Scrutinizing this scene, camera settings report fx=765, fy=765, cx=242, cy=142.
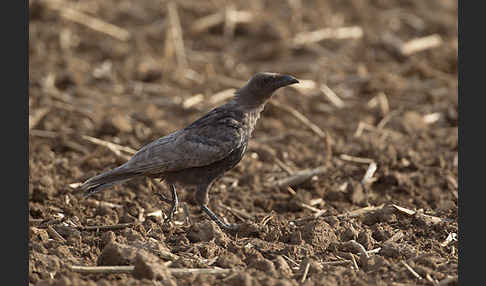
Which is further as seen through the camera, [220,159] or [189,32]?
[189,32]

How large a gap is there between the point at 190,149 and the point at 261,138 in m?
2.93

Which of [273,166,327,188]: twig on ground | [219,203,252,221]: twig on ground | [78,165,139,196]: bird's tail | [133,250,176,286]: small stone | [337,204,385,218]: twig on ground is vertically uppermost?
[133,250,176,286]: small stone

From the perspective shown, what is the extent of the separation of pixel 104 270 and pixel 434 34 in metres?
11.2

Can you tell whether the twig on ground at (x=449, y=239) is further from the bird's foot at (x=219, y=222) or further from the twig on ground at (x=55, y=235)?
the twig on ground at (x=55, y=235)

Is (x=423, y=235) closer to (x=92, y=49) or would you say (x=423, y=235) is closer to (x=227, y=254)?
(x=227, y=254)

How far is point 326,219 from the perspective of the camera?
686cm

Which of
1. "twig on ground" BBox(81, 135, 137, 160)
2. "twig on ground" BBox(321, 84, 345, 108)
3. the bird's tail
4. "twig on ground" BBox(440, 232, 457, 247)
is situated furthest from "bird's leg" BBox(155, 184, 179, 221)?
"twig on ground" BBox(321, 84, 345, 108)

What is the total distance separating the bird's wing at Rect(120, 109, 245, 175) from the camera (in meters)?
6.97

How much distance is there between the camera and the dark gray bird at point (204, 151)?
6.94m

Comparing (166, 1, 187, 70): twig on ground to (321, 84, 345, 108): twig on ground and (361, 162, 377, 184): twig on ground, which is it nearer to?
(321, 84, 345, 108): twig on ground

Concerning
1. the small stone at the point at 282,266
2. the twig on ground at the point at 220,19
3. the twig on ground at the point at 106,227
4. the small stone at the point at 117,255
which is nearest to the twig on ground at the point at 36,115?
the twig on ground at the point at 106,227

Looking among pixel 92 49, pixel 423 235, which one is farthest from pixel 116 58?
pixel 423 235

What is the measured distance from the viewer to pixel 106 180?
6.86 meters

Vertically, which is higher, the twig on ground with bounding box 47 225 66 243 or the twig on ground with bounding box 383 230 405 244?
the twig on ground with bounding box 47 225 66 243
